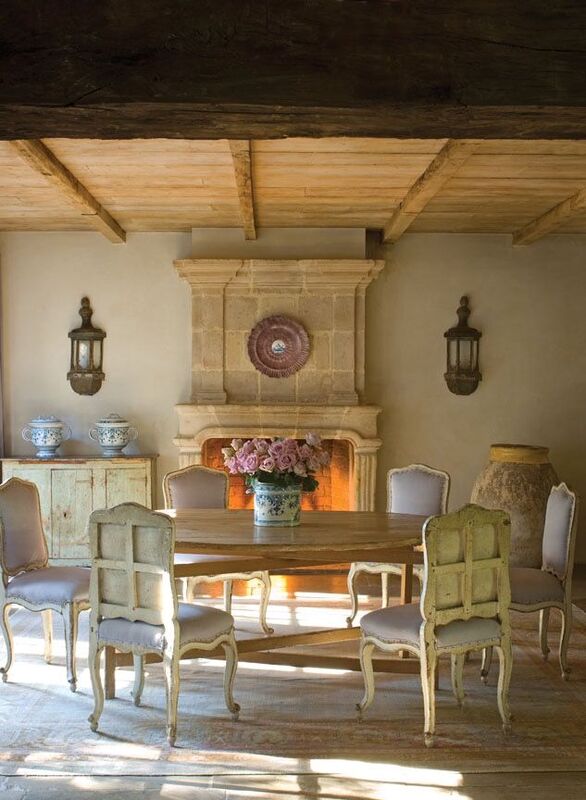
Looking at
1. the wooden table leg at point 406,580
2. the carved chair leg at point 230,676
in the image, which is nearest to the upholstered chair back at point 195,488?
the wooden table leg at point 406,580

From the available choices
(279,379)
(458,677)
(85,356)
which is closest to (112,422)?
(85,356)

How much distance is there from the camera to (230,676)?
163 inches

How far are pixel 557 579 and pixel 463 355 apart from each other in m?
3.16

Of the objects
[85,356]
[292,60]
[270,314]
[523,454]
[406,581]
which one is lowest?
[406,581]

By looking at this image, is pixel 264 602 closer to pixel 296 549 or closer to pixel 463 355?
pixel 296 549

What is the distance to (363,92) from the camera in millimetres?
2680

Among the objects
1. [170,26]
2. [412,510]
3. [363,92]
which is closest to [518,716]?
→ [412,510]

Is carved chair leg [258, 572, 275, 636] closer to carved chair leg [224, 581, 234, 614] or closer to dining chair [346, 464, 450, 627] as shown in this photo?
carved chair leg [224, 581, 234, 614]

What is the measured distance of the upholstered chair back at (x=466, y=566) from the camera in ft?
12.6

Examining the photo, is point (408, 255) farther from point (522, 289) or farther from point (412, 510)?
point (412, 510)

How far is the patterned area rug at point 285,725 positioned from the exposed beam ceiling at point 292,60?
7.90 feet

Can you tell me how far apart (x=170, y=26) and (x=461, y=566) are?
7.87 feet

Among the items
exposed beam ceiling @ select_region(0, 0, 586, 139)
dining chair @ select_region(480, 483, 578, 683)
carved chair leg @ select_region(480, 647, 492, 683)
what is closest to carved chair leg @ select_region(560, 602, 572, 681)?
dining chair @ select_region(480, 483, 578, 683)

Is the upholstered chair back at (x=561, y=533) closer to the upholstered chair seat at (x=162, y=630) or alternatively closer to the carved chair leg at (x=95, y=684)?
the upholstered chair seat at (x=162, y=630)
